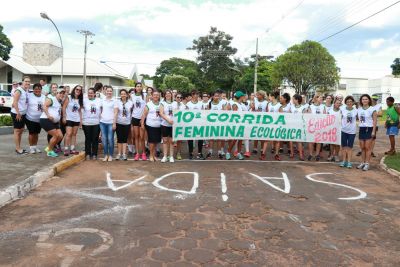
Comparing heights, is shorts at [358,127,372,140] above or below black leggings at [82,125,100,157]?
above

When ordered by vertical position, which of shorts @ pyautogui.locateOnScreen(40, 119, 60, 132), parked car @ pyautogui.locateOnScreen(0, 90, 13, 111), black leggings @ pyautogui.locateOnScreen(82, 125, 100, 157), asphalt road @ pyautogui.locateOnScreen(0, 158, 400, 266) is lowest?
asphalt road @ pyautogui.locateOnScreen(0, 158, 400, 266)

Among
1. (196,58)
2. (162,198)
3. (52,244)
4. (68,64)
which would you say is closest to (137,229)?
(52,244)

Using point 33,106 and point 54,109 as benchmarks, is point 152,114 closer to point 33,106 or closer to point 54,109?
point 54,109

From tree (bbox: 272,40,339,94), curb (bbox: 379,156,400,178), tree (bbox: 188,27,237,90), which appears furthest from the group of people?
tree (bbox: 188,27,237,90)

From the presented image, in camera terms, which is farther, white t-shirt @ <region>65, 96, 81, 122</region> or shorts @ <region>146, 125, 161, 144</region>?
shorts @ <region>146, 125, 161, 144</region>

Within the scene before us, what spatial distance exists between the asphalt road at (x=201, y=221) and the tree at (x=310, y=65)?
46272mm

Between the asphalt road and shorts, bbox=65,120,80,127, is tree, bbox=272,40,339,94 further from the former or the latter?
shorts, bbox=65,120,80,127

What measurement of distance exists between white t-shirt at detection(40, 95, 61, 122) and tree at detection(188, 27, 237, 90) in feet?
189

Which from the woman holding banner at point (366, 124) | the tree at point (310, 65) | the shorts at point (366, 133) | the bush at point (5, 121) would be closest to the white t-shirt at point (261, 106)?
the woman holding banner at point (366, 124)

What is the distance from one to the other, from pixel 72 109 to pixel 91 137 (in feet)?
2.64

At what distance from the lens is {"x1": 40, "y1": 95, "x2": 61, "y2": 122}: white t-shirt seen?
343 inches

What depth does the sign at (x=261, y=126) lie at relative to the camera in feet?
33.4

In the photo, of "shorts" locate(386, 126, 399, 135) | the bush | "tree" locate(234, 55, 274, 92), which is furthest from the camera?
"tree" locate(234, 55, 274, 92)

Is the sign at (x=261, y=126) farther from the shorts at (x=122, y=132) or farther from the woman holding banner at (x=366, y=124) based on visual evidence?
the shorts at (x=122, y=132)
